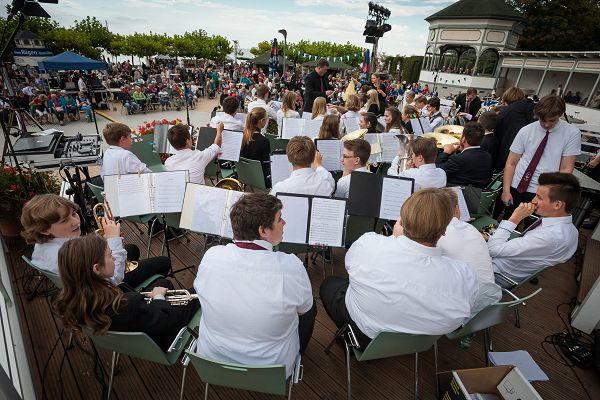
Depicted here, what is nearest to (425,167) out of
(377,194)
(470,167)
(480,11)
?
(377,194)

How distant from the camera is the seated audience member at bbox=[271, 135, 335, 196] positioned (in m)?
3.28

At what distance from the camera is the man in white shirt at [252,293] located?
172 cm

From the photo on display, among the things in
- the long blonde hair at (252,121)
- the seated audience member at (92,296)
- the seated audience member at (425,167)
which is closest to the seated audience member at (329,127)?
the long blonde hair at (252,121)

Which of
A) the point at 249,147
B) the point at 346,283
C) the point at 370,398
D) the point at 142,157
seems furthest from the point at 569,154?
the point at 142,157

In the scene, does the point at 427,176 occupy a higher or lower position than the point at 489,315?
higher

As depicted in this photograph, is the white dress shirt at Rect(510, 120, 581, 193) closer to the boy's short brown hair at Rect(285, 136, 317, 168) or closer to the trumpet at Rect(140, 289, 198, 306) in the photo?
the boy's short brown hair at Rect(285, 136, 317, 168)

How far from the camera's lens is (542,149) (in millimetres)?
3828

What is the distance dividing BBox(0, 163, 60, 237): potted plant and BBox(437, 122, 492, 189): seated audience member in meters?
5.74

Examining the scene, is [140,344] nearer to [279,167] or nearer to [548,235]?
[279,167]

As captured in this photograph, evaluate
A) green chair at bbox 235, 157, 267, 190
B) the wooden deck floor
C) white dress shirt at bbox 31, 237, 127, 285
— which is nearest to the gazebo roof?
green chair at bbox 235, 157, 267, 190

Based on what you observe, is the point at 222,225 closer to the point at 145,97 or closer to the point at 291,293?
the point at 291,293

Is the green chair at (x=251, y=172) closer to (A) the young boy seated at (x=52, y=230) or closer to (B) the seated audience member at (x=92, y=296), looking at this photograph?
(A) the young boy seated at (x=52, y=230)

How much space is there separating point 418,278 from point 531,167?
3.27m

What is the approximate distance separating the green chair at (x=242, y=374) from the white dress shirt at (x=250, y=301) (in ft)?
0.40
